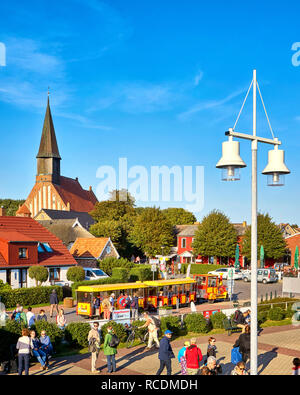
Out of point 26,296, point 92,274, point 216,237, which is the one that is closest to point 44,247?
point 92,274

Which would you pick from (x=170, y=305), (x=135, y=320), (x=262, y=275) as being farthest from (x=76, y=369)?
(x=262, y=275)

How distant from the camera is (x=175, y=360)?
16.7 m

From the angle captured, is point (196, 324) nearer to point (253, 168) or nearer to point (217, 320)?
point (217, 320)

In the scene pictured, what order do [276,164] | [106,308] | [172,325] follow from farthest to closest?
1. [106,308]
2. [172,325]
3. [276,164]

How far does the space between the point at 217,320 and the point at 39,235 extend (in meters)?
20.9

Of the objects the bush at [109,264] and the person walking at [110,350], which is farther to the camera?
the bush at [109,264]

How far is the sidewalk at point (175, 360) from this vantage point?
49.9ft

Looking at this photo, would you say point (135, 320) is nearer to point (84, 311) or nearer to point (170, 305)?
point (84, 311)

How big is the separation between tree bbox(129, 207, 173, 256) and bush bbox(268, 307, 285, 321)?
44612 millimetres

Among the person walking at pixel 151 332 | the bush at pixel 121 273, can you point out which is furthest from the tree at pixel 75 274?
the person walking at pixel 151 332

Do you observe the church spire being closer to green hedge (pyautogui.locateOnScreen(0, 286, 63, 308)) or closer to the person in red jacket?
green hedge (pyautogui.locateOnScreen(0, 286, 63, 308))

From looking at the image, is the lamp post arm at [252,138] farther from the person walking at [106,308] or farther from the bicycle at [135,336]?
the person walking at [106,308]

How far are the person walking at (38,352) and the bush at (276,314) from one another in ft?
48.4

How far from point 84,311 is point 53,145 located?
84.0m
